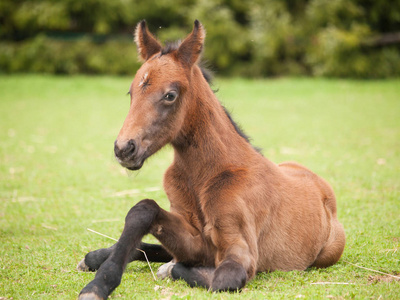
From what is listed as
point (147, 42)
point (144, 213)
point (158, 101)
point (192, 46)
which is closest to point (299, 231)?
point (144, 213)

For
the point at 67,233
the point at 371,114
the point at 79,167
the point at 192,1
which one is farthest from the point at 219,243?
the point at 192,1

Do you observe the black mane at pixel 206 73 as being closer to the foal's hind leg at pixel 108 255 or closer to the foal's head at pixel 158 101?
the foal's head at pixel 158 101

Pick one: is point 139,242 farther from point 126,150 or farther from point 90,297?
point 126,150

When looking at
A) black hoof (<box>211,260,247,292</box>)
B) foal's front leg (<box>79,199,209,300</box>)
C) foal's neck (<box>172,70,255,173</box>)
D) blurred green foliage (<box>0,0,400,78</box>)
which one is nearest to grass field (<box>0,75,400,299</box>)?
black hoof (<box>211,260,247,292</box>)

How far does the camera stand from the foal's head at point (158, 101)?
3824mm

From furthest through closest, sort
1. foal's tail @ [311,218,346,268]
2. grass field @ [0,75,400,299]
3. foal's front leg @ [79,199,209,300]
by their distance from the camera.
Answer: foal's tail @ [311,218,346,268], grass field @ [0,75,400,299], foal's front leg @ [79,199,209,300]

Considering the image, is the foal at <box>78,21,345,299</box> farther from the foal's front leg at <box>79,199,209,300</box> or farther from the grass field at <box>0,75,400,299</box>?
the grass field at <box>0,75,400,299</box>

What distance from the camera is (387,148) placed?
11508mm

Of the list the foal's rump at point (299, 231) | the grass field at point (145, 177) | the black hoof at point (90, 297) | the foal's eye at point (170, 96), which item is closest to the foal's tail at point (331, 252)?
the foal's rump at point (299, 231)

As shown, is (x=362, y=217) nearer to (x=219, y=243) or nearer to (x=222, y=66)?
(x=219, y=243)

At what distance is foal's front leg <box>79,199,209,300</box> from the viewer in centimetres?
368

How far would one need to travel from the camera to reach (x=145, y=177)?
31.2 ft

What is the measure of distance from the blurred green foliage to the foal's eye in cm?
2040

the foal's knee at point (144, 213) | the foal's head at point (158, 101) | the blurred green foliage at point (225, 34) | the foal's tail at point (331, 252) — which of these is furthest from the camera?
the blurred green foliage at point (225, 34)
